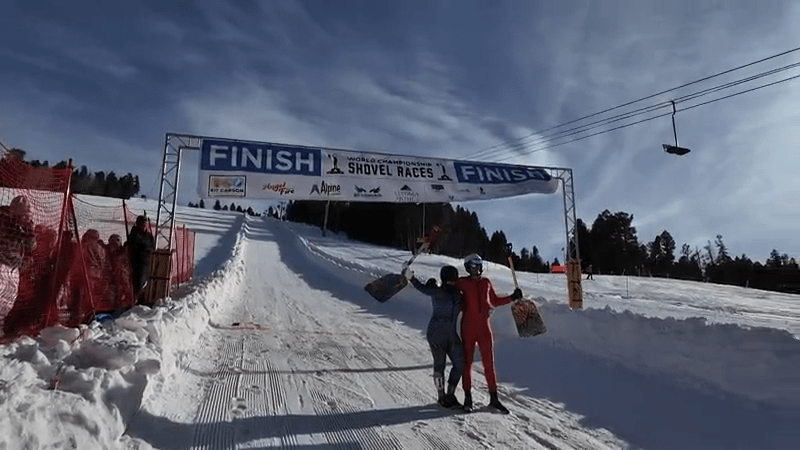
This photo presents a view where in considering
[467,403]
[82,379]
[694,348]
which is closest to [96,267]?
[82,379]

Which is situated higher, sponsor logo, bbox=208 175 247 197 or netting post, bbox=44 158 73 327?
sponsor logo, bbox=208 175 247 197

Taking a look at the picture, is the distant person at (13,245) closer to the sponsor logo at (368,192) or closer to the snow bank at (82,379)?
the snow bank at (82,379)

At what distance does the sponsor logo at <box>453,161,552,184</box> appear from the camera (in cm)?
1436

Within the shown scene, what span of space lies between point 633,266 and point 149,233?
264 ft

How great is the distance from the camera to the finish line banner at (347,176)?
1223cm

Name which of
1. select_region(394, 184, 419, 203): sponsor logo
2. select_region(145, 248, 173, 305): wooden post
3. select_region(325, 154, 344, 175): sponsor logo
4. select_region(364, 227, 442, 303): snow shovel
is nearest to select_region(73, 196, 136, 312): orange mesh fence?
select_region(145, 248, 173, 305): wooden post

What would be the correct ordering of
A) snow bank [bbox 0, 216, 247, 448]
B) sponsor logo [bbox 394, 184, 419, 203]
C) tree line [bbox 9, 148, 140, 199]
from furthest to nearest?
tree line [bbox 9, 148, 140, 199], sponsor logo [bbox 394, 184, 419, 203], snow bank [bbox 0, 216, 247, 448]

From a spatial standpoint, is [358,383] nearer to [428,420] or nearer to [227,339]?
[428,420]

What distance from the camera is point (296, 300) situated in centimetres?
1609

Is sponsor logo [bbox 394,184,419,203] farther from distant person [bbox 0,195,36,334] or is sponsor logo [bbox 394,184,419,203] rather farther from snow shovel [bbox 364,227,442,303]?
distant person [bbox 0,195,36,334]

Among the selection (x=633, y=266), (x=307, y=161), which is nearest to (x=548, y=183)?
(x=307, y=161)

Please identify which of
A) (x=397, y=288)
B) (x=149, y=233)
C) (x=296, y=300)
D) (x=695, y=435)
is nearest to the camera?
(x=695, y=435)

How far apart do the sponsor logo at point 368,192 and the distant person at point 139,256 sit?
17.2 feet

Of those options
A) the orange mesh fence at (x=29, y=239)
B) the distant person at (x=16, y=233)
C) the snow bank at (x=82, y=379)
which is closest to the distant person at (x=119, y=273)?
the snow bank at (x=82, y=379)
